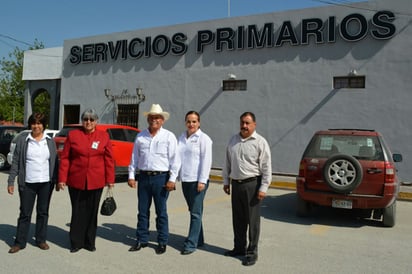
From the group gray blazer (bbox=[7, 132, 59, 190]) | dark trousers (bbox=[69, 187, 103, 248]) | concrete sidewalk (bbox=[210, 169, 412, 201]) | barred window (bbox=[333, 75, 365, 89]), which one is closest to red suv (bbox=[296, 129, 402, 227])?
concrete sidewalk (bbox=[210, 169, 412, 201])

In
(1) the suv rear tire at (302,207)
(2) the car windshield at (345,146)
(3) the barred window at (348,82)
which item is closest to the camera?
(2) the car windshield at (345,146)

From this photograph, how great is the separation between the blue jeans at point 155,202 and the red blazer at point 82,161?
0.54m

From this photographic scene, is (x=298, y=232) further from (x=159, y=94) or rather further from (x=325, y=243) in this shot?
(x=159, y=94)

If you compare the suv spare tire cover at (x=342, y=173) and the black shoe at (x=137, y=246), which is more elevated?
the suv spare tire cover at (x=342, y=173)

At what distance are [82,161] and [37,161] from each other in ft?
1.87

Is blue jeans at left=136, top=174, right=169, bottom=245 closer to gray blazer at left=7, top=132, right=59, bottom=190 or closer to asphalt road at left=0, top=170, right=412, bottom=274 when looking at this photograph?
asphalt road at left=0, top=170, right=412, bottom=274

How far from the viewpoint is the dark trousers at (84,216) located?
4934mm

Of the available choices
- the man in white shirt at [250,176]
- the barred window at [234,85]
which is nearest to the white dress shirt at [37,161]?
the man in white shirt at [250,176]

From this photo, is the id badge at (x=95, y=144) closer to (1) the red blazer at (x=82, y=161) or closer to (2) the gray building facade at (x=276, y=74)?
(1) the red blazer at (x=82, y=161)

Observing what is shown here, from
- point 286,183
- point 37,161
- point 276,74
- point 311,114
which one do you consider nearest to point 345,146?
point 286,183

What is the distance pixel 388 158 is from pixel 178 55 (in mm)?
9553

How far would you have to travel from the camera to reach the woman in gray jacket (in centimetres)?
488

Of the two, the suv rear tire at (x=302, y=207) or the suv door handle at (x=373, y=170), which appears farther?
the suv rear tire at (x=302, y=207)

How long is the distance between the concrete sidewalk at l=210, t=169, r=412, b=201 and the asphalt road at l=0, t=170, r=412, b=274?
5.53 ft
